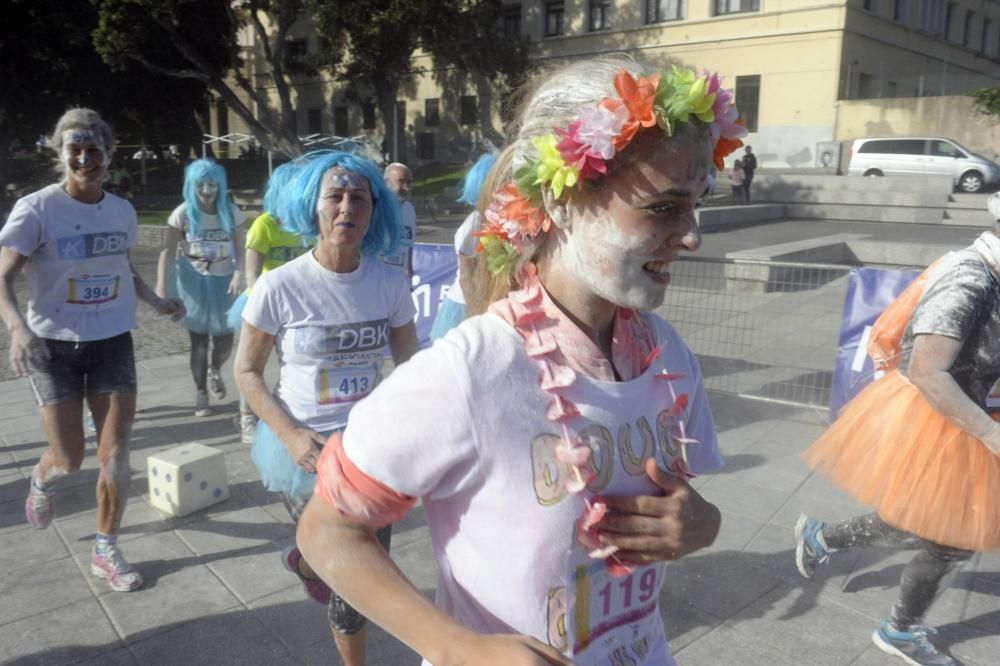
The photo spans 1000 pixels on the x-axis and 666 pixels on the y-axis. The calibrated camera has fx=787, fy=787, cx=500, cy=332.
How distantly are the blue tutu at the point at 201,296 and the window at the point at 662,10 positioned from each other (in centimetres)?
3405

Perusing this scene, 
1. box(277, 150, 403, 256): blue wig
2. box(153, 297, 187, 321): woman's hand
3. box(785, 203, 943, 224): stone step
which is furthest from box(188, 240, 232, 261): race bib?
box(785, 203, 943, 224): stone step

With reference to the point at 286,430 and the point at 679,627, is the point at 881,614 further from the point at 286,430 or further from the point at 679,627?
the point at 286,430

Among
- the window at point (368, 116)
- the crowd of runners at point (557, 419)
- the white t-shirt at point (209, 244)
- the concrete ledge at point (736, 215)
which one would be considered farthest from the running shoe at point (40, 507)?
the window at point (368, 116)

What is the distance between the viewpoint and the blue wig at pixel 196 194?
20.9 ft

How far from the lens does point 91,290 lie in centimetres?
394

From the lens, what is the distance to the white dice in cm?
453

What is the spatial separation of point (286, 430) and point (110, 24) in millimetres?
30378

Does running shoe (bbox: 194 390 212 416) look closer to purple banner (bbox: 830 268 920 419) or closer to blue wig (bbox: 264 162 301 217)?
blue wig (bbox: 264 162 301 217)

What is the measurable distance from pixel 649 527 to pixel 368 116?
48153 mm

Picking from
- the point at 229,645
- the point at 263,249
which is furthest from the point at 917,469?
the point at 263,249

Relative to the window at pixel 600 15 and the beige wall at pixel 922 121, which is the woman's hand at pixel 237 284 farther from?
the window at pixel 600 15

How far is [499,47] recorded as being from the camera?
36188mm

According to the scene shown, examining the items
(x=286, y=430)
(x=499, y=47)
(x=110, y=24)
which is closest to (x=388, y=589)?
(x=286, y=430)

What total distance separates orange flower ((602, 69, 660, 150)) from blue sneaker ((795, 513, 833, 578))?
120 inches
